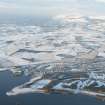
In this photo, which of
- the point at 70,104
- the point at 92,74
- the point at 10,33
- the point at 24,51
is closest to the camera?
the point at 70,104

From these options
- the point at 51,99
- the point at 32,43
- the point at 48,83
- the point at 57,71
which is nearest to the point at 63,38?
the point at 32,43

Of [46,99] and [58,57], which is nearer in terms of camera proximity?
[46,99]


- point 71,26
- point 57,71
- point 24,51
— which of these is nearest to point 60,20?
point 71,26

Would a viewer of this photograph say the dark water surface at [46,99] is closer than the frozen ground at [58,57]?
Yes

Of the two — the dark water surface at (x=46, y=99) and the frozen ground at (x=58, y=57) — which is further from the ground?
the frozen ground at (x=58, y=57)

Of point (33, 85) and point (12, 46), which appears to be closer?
point (33, 85)

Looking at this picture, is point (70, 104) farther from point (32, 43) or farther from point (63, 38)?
point (63, 38)

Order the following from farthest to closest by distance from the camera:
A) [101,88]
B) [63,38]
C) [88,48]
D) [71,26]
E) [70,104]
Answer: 1. [71,26]
2. [63,38]
3. [88,48]
4. [101,88]
5. [70,104]

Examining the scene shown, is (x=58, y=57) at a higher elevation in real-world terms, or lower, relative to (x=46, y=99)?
higher

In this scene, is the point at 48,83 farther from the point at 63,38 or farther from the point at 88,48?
the point at 63,38

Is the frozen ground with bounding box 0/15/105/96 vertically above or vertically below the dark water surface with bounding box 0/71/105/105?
above

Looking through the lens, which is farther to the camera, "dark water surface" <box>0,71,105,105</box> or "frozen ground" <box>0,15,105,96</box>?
"frozen ground" <box>0,15,105,96</box>
